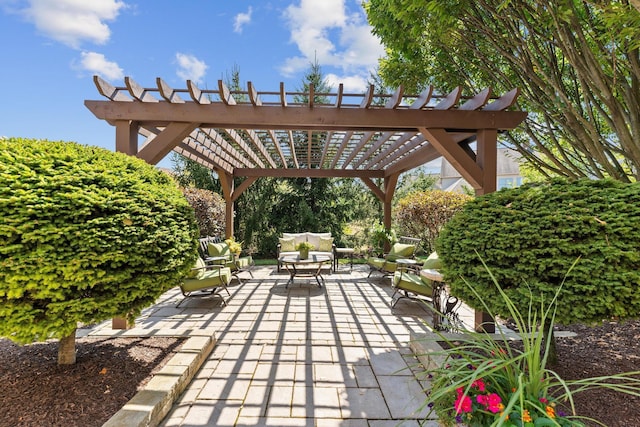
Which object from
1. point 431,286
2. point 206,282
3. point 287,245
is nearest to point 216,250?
point 206,282

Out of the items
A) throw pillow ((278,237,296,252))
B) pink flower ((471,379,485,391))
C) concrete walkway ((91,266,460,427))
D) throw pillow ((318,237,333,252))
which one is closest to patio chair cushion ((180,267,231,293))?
concrete walkway ((91,266,460,427))

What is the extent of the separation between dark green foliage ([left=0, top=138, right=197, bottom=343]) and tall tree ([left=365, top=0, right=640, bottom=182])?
336 centimetres

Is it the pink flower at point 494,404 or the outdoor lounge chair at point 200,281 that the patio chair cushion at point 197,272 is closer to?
the outdoor lounge chair at point 200,281

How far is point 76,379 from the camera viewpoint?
226 centimetres

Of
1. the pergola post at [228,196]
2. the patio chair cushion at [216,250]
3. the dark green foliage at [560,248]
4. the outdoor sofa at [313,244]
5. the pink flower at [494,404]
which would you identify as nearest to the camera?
the pink flower at [494,404]

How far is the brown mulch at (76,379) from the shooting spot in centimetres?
190

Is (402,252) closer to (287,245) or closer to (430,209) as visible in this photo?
(430,209)

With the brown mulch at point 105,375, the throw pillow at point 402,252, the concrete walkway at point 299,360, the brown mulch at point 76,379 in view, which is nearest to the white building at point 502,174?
the throw pillow at point 402,252

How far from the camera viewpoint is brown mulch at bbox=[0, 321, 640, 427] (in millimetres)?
1892

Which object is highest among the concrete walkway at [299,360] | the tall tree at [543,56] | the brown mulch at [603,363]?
the tall tree at [543,56]

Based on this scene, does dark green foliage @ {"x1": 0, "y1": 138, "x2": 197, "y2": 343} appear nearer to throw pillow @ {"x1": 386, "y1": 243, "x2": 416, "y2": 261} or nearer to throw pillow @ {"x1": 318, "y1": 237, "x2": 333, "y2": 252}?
throw pillow @ {"x1": 386, "y1": 243, "x2": 416, "y2": 261}

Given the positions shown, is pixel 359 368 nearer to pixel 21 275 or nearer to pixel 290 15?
pixel 21 275

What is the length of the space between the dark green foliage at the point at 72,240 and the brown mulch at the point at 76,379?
0.40 metres

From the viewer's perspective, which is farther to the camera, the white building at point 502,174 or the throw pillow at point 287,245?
the white building at point 502,174
